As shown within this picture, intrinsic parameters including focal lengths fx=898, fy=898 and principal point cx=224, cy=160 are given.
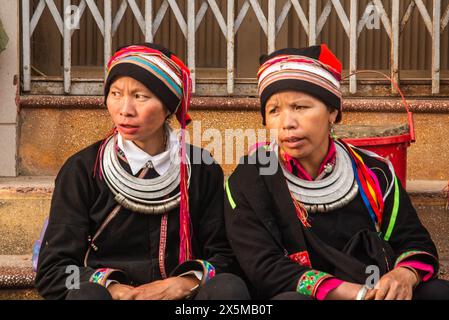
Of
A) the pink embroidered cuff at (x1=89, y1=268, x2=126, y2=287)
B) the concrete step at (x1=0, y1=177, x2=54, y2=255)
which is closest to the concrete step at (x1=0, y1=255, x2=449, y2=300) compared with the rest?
the concrete step at (x1=0, y1=177, x2=54, y2=255)

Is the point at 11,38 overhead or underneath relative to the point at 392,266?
overhead

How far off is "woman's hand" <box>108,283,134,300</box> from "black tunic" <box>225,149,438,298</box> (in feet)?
1.45

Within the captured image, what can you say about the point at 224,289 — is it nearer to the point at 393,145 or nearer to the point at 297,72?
the point at 297,72

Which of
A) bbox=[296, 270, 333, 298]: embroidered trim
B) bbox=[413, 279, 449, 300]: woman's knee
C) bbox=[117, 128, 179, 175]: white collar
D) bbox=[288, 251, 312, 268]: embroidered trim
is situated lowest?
bbox=[413, 279, 449, 300]: woman's knee

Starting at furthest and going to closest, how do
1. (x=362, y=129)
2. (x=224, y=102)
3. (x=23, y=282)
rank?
(x=224, y=102), (x=362, y=129), (x=23, y=282)

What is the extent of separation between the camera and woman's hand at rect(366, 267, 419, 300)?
3184 mm

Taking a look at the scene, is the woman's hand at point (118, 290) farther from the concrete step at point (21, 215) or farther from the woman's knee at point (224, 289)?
the concrete step at point (21, 215)

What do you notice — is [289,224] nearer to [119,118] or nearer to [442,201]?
[119,118]

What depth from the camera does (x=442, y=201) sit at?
4.50 m

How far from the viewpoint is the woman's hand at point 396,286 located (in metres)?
3.18

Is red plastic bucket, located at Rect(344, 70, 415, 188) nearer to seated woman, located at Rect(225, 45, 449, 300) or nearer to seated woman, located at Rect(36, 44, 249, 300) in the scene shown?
seated woman, located at Rect(225, 45, 449, 300)

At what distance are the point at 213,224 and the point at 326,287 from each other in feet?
1.92

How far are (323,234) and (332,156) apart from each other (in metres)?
0.32
